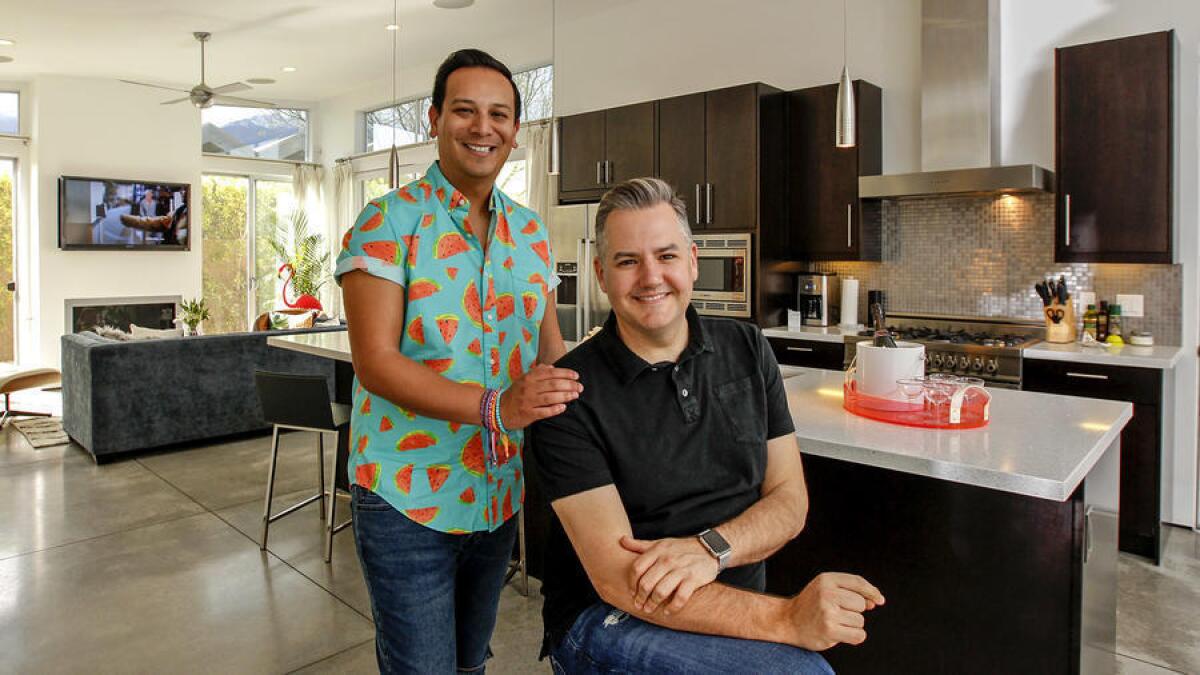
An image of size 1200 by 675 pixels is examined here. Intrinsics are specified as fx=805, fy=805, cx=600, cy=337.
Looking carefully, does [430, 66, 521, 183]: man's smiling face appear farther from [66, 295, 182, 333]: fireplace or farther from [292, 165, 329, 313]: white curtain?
[292, 165, 329, 313]: white curtain

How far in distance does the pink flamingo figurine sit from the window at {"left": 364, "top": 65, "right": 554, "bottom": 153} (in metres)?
1.69

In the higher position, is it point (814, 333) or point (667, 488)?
point (814, 333)

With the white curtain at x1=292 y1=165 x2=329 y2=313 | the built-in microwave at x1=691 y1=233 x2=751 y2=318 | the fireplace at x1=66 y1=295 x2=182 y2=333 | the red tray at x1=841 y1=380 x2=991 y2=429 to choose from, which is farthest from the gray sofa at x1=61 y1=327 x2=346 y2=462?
the red tray at x1=841 y1=380 x2=991 y2=429

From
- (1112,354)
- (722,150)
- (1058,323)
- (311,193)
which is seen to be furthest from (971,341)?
(311,193)

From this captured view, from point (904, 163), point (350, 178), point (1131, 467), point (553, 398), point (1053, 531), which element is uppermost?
point (350, 178)

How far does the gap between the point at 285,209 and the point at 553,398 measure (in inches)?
387

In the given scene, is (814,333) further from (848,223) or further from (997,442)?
(997,442)

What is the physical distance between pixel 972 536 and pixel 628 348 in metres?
0.93

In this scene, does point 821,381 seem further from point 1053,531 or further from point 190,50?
point 190,50

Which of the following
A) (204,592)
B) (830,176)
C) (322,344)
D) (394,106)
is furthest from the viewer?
(394,106)

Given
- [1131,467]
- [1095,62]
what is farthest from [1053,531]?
[1095,62]

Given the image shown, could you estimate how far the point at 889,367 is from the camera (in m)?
2.01

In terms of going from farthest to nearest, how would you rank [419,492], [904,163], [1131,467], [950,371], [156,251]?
[156,251] → [904,163] → [950,371] → [1131,467] → [419,492]

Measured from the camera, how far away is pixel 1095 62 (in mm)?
3695
